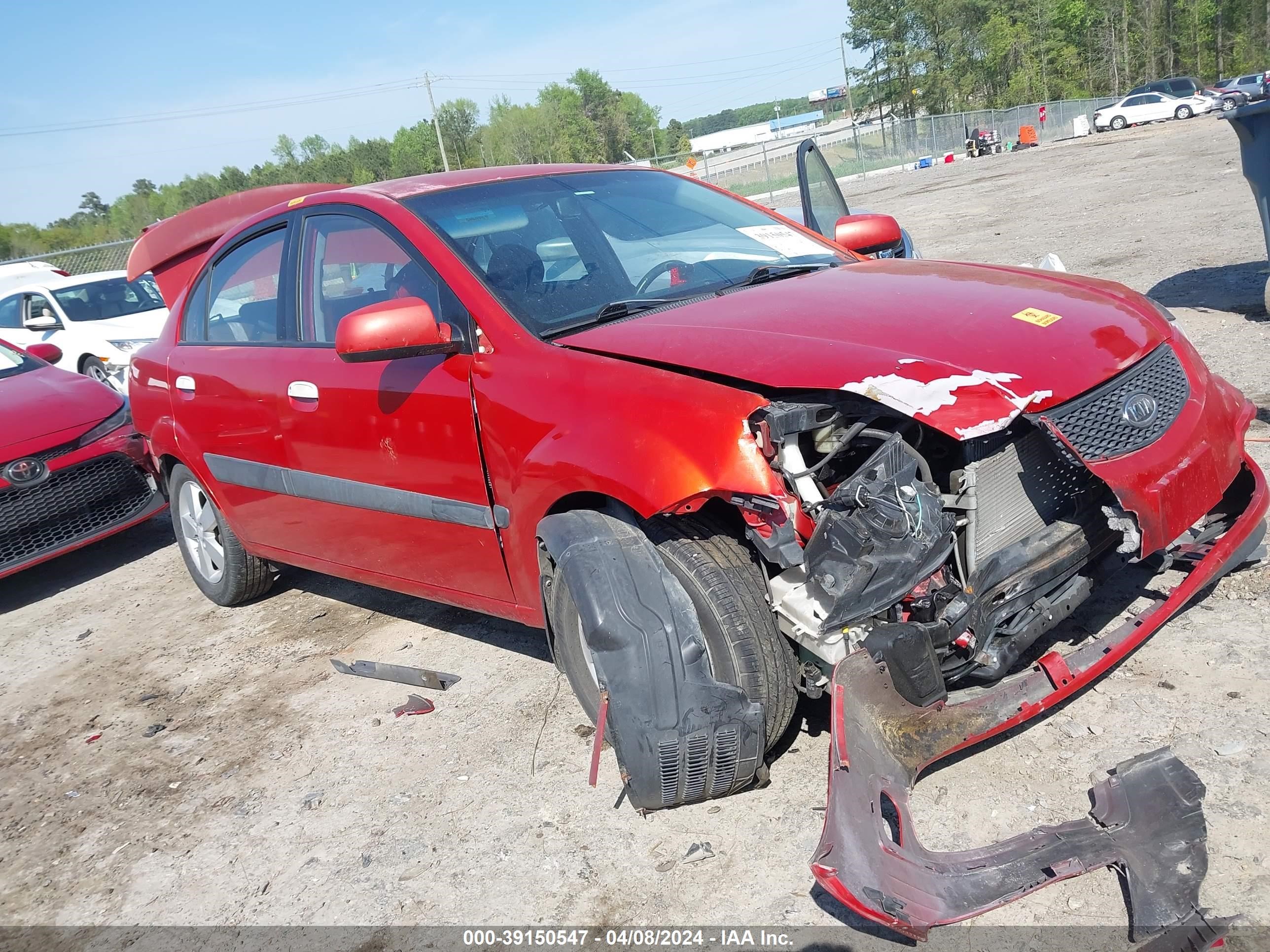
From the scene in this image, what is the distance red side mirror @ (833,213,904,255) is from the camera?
13.2 feet

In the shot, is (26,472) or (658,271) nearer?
(658,271)

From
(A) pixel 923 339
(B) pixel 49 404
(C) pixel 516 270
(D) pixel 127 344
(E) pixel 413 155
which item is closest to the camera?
(A) pixel 923 339

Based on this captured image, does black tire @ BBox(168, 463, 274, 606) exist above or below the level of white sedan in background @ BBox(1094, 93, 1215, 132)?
below

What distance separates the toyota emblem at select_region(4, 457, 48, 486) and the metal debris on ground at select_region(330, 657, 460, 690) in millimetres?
2755

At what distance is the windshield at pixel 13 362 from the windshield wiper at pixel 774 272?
5560 mm

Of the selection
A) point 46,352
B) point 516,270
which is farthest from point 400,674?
point 46,352

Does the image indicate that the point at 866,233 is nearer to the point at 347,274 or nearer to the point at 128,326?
the point at 347,274

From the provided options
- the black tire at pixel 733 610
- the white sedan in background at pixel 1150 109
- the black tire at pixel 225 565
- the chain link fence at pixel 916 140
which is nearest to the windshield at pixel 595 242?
the black tire at pixel 733 610

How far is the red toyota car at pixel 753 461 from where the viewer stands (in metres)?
2.36

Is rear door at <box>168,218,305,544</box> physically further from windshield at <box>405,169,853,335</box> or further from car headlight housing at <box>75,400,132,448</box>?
car headlight housing at <box>75,400,132,448</box>

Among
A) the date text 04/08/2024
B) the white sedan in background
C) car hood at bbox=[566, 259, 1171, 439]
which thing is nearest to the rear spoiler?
car hood at bbox=[566, 259, 1171, 439]

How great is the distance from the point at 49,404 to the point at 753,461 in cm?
540

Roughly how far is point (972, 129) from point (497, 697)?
1541 inches

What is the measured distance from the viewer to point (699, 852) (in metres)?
2.54
